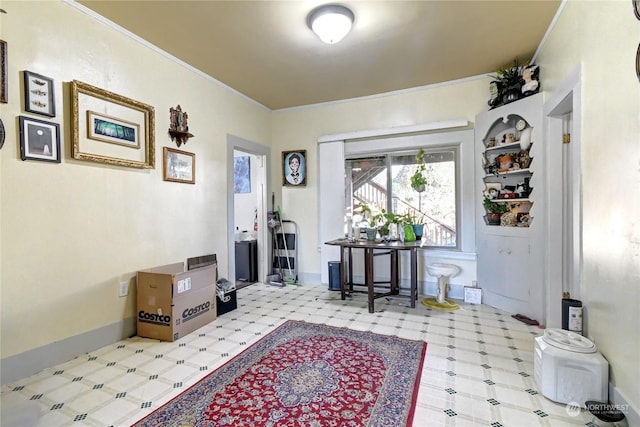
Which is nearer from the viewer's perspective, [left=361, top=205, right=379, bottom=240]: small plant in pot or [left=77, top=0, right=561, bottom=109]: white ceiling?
[left=77, top=0, right=561, bottom=109]: white ceiling

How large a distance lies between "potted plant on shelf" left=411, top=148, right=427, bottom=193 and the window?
64 mm

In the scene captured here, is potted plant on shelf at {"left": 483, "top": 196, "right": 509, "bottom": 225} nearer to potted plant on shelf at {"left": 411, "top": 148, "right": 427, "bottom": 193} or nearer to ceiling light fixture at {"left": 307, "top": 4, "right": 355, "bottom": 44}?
potted plant on shelf at {"left": 411, "top": 148, "right": 427, "bottom": 193}

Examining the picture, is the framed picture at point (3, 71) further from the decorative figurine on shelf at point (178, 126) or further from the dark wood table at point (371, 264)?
the dark wood table at point (371, 264)

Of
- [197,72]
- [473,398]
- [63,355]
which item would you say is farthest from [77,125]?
[473,398]

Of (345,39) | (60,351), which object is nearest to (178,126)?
(345,39)

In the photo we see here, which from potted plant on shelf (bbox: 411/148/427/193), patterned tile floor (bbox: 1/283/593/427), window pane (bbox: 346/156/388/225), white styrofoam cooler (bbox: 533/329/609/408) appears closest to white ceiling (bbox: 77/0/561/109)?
potted plant on shelf (bbox: 411/148/427/193)

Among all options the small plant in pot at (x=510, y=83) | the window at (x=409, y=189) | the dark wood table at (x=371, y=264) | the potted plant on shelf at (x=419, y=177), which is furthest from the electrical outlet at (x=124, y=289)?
the small plant in pot at (x=510, y=83)

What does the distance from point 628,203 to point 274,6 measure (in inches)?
110

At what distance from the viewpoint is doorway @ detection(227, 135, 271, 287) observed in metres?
4.02

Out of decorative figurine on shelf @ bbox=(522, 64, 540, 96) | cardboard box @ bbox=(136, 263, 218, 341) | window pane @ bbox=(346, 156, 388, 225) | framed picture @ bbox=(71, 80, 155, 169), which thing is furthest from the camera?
window pane @ bbox=(346, 156, 388, 225)

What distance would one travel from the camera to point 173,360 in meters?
2.26

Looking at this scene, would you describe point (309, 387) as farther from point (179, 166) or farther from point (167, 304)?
point (179, 166)

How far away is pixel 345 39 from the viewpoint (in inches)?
112

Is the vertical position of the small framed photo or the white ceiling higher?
the white ceiling
